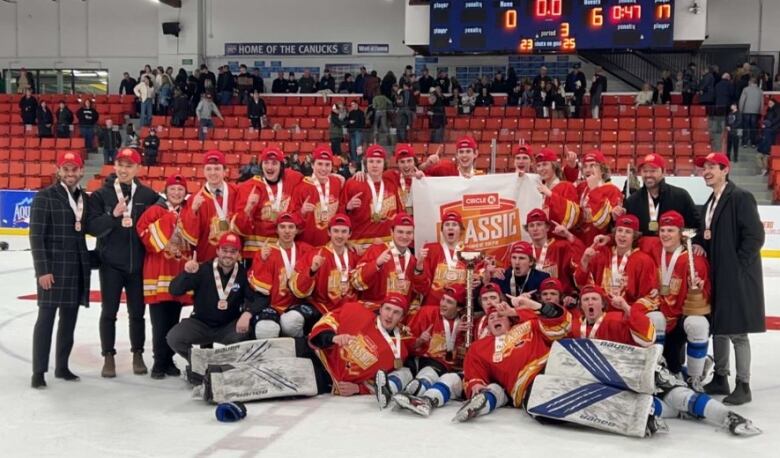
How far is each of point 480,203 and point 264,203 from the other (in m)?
1.60

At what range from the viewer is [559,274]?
620 cm

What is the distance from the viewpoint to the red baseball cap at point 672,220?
578 centimetres

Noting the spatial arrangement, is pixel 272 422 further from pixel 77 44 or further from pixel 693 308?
pixel 77 44

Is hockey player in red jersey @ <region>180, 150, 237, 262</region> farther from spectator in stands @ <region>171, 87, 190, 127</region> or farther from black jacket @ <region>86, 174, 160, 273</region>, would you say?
spectator in stands @ <region>171, 87, 190, 127</region>

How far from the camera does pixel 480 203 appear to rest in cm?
664

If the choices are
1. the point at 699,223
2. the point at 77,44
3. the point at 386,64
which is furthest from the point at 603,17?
the point at 77,44

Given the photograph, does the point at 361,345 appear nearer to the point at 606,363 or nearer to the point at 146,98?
the point at 606,363

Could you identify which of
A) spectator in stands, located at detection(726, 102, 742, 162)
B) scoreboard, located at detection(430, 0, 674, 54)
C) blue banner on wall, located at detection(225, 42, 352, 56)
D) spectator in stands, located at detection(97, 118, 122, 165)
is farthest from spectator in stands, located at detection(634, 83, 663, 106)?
spectator in stands, located at detection(97, 118, 122, 165)

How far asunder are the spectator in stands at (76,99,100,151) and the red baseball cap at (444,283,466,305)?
1281cm

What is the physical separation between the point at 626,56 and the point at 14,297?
1547 centimetres

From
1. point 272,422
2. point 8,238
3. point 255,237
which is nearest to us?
point 272,422

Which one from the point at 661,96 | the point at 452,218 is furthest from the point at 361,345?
the point at 661,96

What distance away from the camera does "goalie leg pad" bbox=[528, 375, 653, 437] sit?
4855mm

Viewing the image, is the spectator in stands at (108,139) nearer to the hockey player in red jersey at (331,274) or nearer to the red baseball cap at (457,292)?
the hockey player in red jersey at (331,274)
